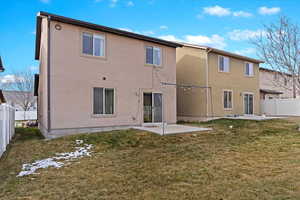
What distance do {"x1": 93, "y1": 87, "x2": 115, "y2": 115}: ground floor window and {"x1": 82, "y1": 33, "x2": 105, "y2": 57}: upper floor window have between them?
1.89 metres

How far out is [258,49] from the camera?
13.5 m

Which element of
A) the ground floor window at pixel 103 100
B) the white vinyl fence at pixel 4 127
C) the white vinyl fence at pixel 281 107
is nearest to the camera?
the white vinyl fence at pixel 4 127

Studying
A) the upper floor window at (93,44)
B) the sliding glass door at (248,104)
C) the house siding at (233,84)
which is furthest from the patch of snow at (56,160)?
the sliding glass door at (248,104)

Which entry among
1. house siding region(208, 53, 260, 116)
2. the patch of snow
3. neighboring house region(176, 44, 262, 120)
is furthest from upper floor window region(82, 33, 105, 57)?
house siding region(208, 53, 260, 116)

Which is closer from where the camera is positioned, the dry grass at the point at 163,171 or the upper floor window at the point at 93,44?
the dry grass at the point at 163,171

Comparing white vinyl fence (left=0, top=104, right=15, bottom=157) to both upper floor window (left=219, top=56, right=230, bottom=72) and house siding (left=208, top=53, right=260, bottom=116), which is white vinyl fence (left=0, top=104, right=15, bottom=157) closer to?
house siding (left=208, top=53, right=260, bottom=116)

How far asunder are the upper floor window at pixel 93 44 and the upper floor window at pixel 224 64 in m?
10.6

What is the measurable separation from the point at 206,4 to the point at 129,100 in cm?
918

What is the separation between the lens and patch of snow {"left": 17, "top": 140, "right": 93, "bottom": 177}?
6.03 meters

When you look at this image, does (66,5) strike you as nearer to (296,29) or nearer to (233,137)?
(233,137)

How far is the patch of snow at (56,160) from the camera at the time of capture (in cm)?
603

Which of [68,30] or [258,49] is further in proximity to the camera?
[258,49]

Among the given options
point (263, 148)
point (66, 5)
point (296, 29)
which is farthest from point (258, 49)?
point (66, 5)

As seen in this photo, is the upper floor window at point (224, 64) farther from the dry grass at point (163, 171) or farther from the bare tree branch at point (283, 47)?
the dry grass at point (163, 171)
